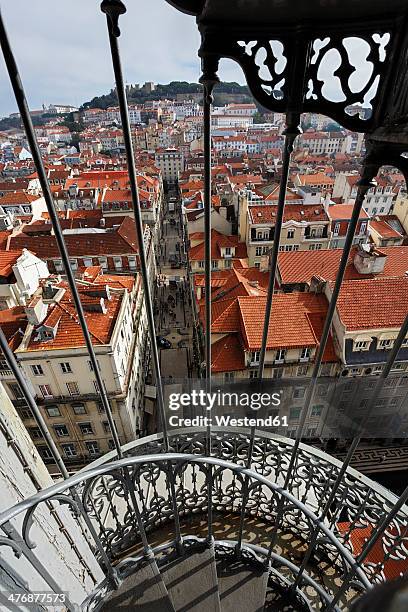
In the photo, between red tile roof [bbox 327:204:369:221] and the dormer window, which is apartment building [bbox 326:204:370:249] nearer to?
red tile roof [bbox 327:204:369:221]

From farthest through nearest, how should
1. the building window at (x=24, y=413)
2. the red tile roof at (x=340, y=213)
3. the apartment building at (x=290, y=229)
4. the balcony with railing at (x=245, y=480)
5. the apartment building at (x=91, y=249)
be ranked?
the red tile roof at (x=340, y=213)
the apartment building at (x=290, y=229)
the apartment building at (x=91, y=249)
the building window at (x=24, y=413)
the balcony with railing at (x=245, y=480)

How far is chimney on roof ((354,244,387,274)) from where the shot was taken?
1245 centimetres

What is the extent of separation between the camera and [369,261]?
1250cm

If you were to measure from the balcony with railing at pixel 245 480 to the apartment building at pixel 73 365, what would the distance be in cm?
581

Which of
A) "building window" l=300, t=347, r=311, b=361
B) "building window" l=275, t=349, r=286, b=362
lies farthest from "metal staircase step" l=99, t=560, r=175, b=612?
"building window" l=300, t=347, r=311, b=361

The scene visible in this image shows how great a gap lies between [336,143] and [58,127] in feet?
179

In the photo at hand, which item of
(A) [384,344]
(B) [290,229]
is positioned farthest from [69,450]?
(B) [290,229]

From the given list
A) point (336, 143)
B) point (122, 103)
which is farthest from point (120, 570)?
point (336, 143)

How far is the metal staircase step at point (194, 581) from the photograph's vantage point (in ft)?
8.15

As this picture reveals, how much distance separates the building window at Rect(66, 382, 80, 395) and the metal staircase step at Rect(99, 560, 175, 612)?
7.33 metres

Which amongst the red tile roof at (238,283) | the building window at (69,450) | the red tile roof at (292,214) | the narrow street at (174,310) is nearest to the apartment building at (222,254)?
the red tile roof at (292,214)

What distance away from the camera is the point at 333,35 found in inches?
46.9

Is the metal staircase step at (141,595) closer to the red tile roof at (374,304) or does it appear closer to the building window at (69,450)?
the red tile roof at (374,304)

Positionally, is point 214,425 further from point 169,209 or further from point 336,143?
point 336,143
